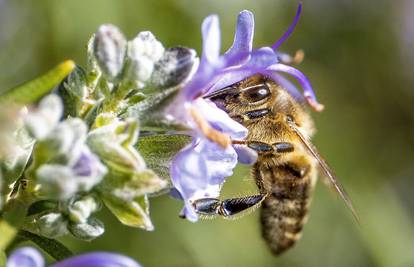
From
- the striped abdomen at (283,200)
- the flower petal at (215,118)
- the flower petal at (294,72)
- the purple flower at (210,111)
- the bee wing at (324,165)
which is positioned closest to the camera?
the purple flower at (210,111)

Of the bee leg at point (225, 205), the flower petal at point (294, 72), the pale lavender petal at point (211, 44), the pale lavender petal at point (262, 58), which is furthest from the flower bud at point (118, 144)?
the bee leg at point (225, 205)

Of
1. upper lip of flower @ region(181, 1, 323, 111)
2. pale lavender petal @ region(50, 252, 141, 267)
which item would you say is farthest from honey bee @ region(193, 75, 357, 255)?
pale lavender petal @ region(50, 252, 141, 267)

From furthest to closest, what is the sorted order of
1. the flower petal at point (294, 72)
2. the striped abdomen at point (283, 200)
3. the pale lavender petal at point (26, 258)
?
1. the striped abdomen at point (283, 200)
2. the flower petal at point (294, 72)
3. the pale lavender petal at point (26, 258)

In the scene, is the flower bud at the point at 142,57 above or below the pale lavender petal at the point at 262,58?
above

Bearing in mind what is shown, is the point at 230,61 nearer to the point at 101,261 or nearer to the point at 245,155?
the point at 245,155

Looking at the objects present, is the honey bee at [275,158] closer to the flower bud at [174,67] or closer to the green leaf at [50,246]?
the flower bud at [174,67]

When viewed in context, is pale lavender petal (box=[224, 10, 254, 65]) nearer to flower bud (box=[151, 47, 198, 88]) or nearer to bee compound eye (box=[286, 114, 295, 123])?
flower bud (box=[151, 47, 198, 88])

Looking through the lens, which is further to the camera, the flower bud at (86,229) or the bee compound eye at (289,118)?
the bee compound eye at (289,118)
